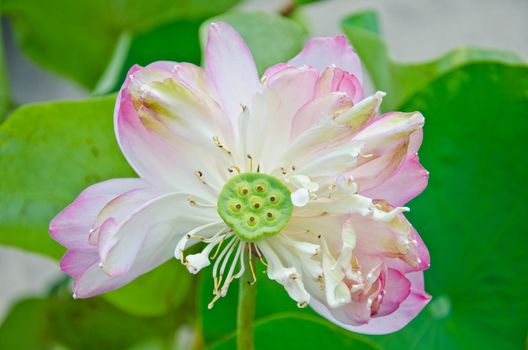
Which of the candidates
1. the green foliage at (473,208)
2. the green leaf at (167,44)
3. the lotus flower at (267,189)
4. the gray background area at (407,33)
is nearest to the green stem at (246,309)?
the lotus flower at (267,189)

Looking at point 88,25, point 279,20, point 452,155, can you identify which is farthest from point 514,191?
point 88,25

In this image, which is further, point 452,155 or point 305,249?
point 452,155

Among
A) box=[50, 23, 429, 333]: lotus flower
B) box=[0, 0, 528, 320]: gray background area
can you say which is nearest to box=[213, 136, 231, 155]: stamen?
box=[50, 23, 429, 333]: lotus flower

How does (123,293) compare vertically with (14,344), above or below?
above

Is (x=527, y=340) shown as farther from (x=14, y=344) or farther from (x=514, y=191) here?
(x=14, y=344)

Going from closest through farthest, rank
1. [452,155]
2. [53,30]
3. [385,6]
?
1. [452,155]
2. [53,30]
3. [385,6]

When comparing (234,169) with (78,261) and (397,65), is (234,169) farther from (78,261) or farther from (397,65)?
(397,65)

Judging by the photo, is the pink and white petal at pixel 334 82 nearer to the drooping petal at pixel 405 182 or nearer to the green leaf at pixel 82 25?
the drooping petal at pixel 405 182
